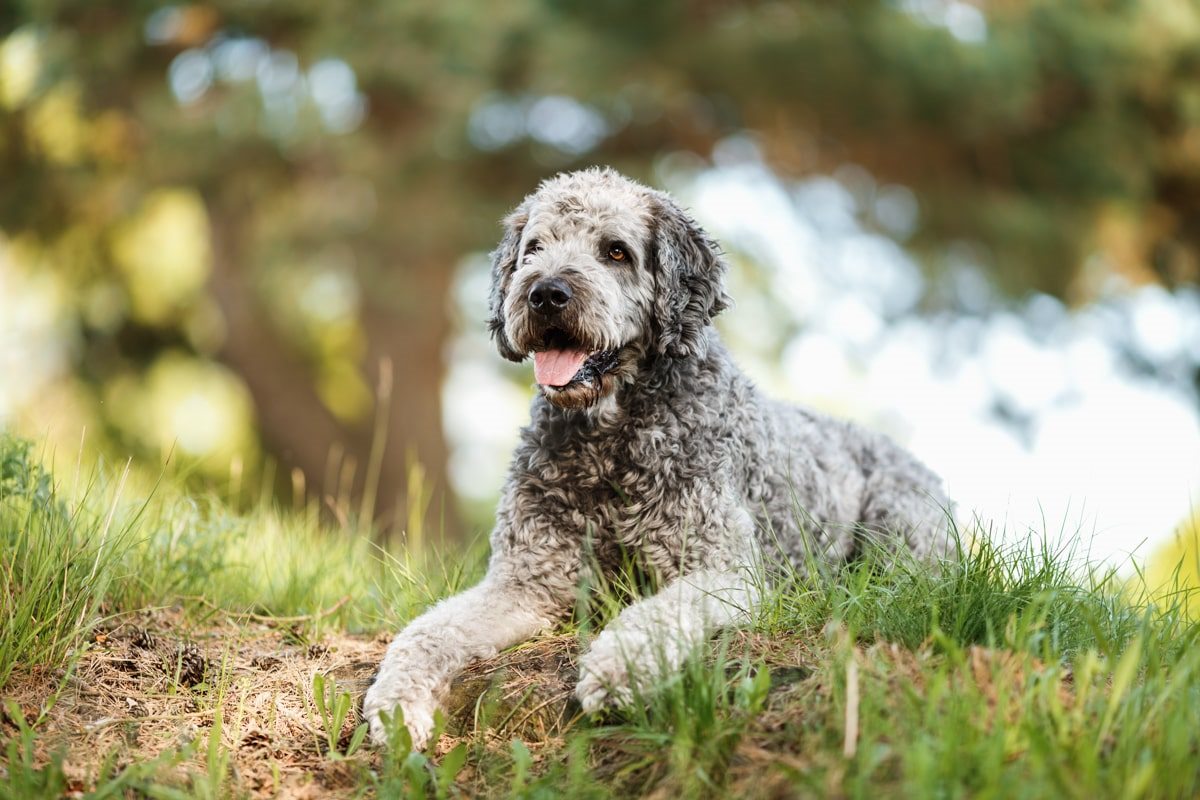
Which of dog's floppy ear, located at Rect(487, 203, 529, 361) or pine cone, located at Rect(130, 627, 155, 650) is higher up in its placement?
dog's floppy ear, located at Rect(487, 203, 529, 361)

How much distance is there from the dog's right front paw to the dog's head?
1182 millimetres

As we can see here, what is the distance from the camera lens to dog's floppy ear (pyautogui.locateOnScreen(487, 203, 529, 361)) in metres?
4.50

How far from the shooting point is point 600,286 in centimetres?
407

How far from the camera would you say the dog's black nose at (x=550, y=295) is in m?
3.97

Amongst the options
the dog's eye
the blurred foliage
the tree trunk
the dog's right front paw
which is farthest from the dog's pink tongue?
the tree trunk

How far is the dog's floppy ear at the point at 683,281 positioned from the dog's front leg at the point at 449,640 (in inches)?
42.4

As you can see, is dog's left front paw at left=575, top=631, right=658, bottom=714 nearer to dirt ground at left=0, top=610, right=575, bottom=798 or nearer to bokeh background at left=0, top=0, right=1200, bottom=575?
dirt ground at left=0, top=610, right=575, bottom=798

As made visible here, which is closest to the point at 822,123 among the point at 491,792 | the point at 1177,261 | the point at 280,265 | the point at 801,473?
the point at 1177,261

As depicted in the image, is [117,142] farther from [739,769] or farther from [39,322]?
[739,769]

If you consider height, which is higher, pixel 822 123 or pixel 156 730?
pixel 822 123

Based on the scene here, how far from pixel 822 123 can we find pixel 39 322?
9.74 meters

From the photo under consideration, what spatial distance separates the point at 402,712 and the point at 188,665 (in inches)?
40.9

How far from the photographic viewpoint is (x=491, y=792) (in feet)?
10.3

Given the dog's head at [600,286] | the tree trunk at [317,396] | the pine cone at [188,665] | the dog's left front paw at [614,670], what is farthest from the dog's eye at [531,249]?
the tree trunk at [317,396]
